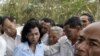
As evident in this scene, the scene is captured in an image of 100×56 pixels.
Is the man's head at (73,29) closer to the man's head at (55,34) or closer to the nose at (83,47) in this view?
the man's head at (55,34)

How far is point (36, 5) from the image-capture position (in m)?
16.7

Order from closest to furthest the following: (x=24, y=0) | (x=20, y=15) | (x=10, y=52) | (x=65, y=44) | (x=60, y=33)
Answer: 1. (x=65, y=44)
2. (x=60, y=33)
3. (x=10, y=52)
4. (x=20, y=15)
5. (x=24, y=0)

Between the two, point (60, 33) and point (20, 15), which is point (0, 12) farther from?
point (60, 33)

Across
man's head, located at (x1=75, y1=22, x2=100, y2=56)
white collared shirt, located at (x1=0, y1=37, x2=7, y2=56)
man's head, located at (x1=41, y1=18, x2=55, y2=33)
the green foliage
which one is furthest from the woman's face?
the green foliage

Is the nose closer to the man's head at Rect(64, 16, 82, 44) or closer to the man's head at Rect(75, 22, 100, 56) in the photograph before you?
the man's head at Rect(75, 22, 100, 56)

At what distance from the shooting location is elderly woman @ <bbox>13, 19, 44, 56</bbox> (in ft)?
14.3

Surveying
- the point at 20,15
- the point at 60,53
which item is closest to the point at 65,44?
the point at 60,53

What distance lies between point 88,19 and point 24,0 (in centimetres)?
1313

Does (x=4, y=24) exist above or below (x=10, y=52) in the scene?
above

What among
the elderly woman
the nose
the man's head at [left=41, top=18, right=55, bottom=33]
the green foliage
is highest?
the nose

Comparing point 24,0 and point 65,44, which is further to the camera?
point 24,0

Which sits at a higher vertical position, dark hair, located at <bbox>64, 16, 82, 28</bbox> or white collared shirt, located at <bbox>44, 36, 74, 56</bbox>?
dark hair, located at <bbox>64, 16, 82, 28</bbox>

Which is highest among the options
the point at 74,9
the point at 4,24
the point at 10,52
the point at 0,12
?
the point at 4,24

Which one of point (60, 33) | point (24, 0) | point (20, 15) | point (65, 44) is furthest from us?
point (24, 0)
